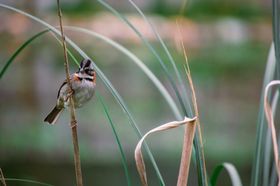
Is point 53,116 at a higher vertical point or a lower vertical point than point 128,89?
higher

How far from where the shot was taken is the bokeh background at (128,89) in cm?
407

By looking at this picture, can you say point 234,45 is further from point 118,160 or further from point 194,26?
point 118,160

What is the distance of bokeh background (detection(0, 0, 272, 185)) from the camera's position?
13.4 ft

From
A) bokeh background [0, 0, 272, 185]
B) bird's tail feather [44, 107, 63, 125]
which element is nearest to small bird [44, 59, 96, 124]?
bird's tail feather [44, 107, 63, 125]

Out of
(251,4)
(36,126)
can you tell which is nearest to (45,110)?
(36,126)

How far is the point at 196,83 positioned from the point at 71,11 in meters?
0.98

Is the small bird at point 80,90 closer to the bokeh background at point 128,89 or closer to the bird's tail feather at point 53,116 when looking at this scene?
the bird's tail feather at point 53,116

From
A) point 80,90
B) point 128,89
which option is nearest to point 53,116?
point 80,90

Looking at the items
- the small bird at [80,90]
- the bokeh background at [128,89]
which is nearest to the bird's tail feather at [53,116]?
the small bird at [80,90]

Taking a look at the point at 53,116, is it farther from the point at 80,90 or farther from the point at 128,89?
the point at 128,89

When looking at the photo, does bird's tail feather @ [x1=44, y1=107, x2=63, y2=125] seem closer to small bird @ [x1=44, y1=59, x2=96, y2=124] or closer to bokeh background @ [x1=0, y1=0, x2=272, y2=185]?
small bird @ [x1=44, y1=59, x2=96, y2=124]

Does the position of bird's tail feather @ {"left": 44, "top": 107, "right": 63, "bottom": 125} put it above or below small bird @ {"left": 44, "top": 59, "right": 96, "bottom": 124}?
below

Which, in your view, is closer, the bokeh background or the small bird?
the small bird

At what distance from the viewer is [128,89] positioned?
4883 millimetres
